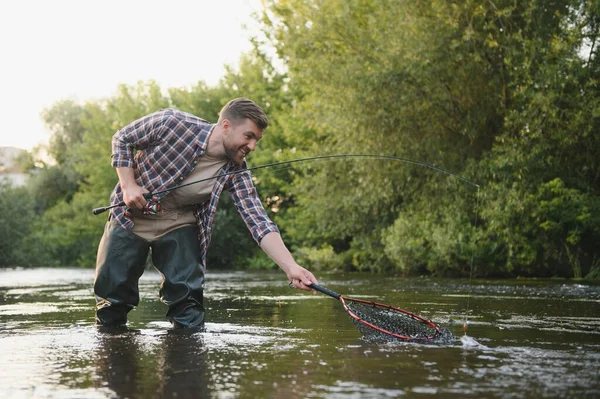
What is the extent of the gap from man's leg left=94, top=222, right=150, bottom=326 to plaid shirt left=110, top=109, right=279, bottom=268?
11 centimetres

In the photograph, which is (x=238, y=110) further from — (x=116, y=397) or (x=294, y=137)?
(x=294, y=137)

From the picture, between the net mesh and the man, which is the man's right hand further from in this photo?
the net mesh

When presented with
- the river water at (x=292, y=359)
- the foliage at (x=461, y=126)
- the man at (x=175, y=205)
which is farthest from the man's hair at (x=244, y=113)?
the foliage at (x=461, y=126)

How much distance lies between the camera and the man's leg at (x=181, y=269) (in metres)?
6.62

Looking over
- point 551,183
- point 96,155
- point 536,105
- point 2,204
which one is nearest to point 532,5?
point 536,105

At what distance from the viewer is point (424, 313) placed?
895 cm

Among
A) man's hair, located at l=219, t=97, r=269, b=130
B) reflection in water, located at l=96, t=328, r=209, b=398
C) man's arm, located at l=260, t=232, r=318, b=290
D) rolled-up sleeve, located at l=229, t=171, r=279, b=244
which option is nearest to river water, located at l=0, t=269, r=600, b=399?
reflection in water, located at l=96, t=328, r=209, b=398

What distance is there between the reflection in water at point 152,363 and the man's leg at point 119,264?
0.29 meters

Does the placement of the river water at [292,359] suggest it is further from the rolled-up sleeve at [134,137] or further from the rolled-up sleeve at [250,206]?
the rolled-up sleeve at [134,137]

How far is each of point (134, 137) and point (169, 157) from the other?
0.97ft

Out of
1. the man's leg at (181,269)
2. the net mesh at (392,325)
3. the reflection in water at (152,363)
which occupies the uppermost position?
A: the man's leg at (181,269)

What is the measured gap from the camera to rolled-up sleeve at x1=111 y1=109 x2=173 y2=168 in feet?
20.9

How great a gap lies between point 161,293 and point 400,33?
615 inches

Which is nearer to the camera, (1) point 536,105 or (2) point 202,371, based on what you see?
(2) point 202,371
